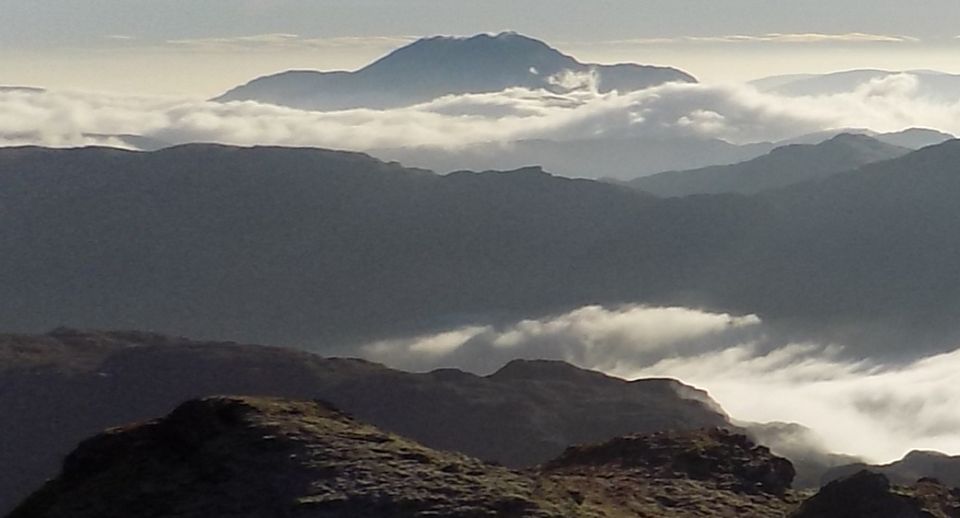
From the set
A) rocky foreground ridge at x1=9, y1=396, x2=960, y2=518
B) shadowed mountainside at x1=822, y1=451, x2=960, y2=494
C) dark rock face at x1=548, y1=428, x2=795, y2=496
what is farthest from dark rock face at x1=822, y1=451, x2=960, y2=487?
rocky foreground ridge at x1=9, y1=396, x2=960, y2=518

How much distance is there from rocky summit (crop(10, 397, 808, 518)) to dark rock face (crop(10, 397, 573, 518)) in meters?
0.04

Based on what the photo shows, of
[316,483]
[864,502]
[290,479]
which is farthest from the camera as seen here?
[864,502]

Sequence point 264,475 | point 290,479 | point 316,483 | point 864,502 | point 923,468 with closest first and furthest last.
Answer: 1. point 316,483
2. point 290,479
3. point 264,475
4. point 864,502
5. point 923,468

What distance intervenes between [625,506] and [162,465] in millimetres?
12969

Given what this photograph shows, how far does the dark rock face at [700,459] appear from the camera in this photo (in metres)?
45.5

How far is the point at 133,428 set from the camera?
3825 centimetres

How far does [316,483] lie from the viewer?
34000 mm

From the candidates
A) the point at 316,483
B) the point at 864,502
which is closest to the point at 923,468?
the point at 864,502

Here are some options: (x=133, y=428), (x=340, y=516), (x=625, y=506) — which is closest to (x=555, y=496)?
(x=625, y=506)

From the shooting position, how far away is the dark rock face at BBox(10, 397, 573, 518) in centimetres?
3359

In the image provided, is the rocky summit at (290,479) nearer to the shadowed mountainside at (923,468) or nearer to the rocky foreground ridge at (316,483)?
the rocky foreground ridge at (316,483)

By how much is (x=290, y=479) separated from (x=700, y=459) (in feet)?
57.8

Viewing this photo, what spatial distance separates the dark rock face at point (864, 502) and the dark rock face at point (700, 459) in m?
5.92

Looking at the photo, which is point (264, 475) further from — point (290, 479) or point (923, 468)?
point (923, 468)
